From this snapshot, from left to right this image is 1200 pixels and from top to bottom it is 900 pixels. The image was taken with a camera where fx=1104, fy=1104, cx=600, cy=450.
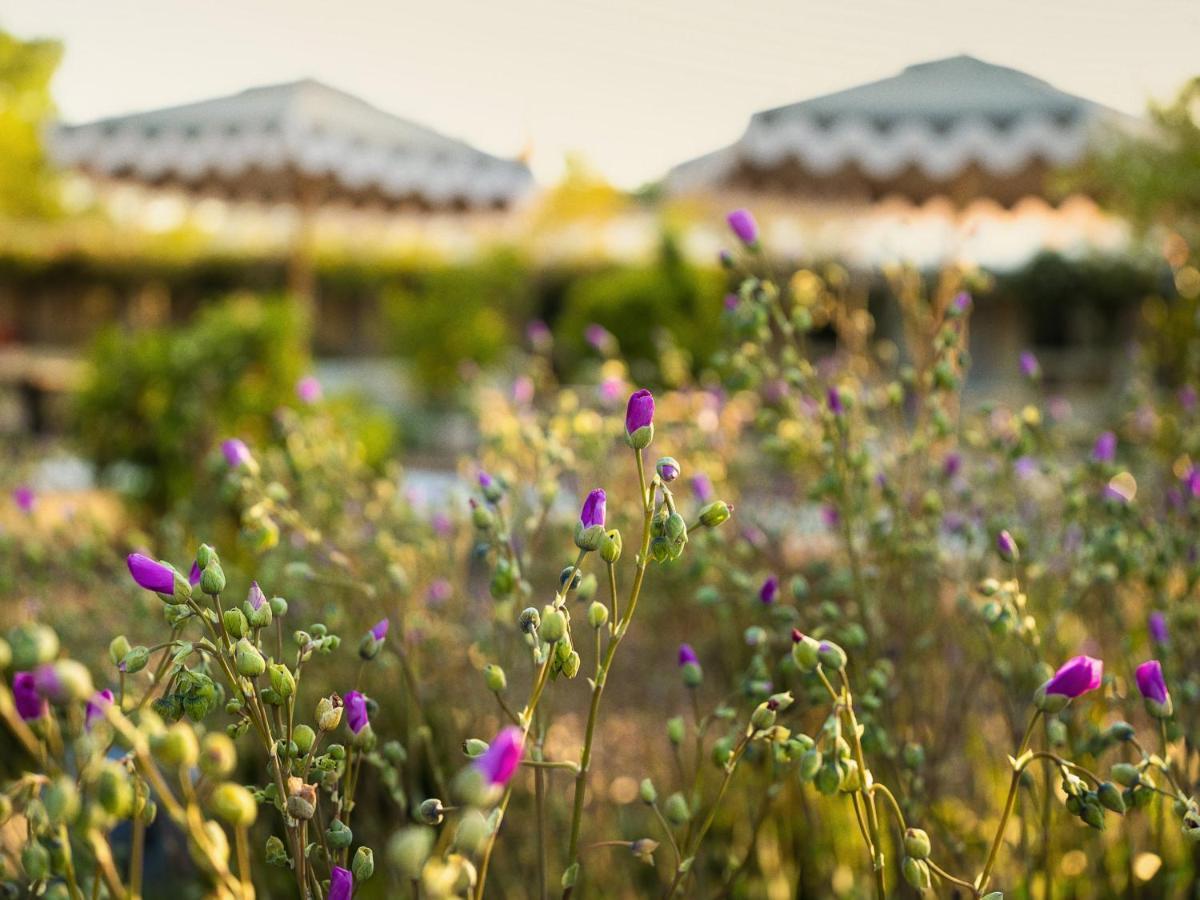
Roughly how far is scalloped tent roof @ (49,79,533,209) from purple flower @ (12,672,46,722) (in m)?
5.82

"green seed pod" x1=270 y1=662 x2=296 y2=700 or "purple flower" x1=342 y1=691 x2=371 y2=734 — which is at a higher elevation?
"green seed pod" x1=270 y1=662 x2=296 y2=700

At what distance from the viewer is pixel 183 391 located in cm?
465

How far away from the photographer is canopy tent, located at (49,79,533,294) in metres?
6.28

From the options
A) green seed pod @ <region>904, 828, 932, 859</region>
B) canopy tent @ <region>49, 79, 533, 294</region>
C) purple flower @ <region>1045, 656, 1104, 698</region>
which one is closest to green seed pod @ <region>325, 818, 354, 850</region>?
green seed pod @ <region>904, 828, 932, 859</region>

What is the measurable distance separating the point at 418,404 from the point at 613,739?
7.03 meters

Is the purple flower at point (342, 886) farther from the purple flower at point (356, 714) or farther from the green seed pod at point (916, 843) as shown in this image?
the green seed pod at point (916, 843)

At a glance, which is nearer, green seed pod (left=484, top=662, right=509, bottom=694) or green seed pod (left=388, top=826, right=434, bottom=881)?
green seed pod (left=388, top=826, right=434, bottom=881)

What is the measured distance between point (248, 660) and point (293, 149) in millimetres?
5841

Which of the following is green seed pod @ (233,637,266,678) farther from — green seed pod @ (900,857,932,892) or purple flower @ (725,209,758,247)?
purple flower @ (725,209,758,247)

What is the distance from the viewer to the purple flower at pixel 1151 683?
941 millimetres

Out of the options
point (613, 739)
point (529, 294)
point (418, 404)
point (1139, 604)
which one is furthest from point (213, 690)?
point (529, 294)

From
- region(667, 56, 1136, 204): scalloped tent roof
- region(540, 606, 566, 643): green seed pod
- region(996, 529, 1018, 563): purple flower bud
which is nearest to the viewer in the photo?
region(540, 606, 566, 643): green seed pod

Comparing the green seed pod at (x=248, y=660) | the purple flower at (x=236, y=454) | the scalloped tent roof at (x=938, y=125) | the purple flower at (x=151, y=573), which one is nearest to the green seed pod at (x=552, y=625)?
the green seed pod at (x=248, y=660)

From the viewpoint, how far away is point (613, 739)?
8.70 feet
